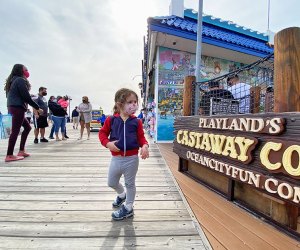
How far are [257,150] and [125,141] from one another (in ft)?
4.61

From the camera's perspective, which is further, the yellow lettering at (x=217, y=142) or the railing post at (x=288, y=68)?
the yellow lettering at (x=217, y=142)

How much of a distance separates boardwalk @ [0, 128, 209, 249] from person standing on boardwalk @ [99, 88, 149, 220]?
29cm

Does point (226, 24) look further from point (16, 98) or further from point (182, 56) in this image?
point (16, 98)

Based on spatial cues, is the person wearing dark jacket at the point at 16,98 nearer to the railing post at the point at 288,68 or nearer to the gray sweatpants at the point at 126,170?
the gray sweatpants at the point at 126,170

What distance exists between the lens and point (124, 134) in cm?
252

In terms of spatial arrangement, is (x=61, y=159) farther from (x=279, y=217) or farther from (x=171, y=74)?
(x=171, y=74)

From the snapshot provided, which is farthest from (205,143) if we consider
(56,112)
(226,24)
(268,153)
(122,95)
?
(226,24)

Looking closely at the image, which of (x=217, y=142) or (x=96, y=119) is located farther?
(x=96, y=119)

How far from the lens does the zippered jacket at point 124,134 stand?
8.21 ft

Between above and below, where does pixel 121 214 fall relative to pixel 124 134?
below

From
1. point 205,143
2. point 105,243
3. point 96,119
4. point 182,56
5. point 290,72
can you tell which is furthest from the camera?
point 96,119

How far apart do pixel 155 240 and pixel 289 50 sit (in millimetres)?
2192

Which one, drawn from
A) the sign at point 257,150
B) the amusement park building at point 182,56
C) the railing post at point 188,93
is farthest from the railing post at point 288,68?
the amusement park building at point 182,56

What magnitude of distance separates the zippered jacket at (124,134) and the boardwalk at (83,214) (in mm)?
742
